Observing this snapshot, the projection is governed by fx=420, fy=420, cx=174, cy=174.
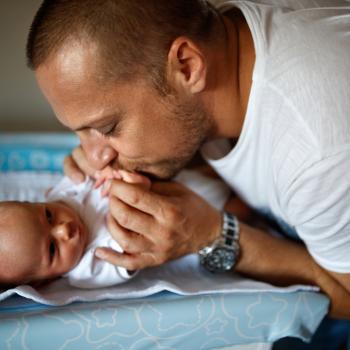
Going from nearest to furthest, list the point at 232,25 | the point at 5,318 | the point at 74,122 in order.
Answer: the point at 5,318, the point at 74,122, the point at 232,25

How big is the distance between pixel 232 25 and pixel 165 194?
17.3 inches

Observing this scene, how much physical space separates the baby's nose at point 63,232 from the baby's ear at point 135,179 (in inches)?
6.8

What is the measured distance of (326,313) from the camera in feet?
3.18

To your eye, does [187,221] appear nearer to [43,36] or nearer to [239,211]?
[239,211]

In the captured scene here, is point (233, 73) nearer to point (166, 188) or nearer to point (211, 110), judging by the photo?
point (211, 110)

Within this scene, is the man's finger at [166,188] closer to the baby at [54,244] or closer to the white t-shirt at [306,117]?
the baby at [54,244]

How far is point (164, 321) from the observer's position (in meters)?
0.83

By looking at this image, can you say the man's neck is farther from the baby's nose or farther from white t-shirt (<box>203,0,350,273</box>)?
the baby's nose

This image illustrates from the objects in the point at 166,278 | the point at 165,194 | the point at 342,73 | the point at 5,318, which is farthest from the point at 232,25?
the point at 5,318

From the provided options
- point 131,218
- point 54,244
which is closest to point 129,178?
point 131,218

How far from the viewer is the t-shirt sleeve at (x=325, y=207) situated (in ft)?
2.61

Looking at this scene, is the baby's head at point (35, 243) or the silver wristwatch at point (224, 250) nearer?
the baby's head at point (35, 243)

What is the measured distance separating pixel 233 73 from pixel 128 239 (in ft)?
1.47

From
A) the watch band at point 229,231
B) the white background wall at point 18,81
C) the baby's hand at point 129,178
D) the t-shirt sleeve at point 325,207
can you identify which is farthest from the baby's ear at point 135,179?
the white background wall at point 18,81
